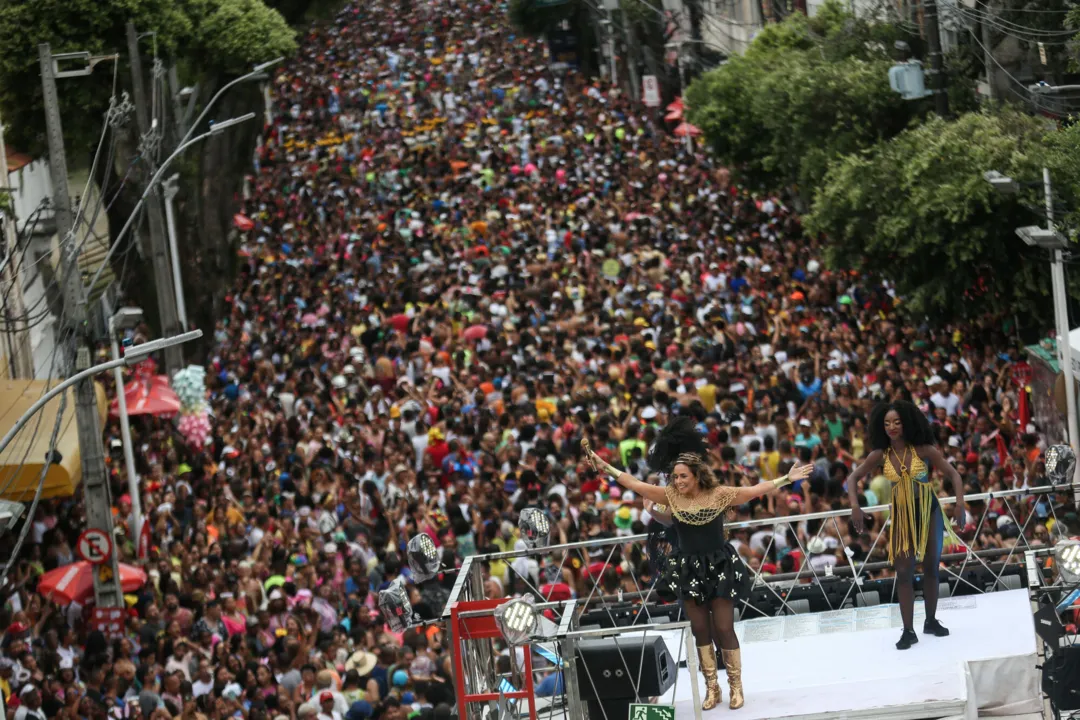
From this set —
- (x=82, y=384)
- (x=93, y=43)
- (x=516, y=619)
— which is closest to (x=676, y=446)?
(x=516, y=619)

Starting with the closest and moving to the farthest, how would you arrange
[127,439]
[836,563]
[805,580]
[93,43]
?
[805,580], [836,563], [127,439], [93,43]

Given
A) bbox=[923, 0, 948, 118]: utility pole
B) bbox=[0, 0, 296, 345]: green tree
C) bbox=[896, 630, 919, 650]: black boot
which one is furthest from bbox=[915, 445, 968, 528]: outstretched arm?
bbox=[0, 0, 296, 345]: green tree

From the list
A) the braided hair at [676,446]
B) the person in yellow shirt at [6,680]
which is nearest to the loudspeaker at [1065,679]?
the braided hair at [676,446]

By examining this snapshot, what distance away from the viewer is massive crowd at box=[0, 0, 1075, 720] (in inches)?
551

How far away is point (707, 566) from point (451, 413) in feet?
32.5

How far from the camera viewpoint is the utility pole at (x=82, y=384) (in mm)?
16922

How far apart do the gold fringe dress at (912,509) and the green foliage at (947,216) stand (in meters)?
9.65

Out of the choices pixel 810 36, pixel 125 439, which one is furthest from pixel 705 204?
pixel 125 439

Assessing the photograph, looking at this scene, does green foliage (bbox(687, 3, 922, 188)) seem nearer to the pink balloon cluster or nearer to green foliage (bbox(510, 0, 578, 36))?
the pink balloon cluster

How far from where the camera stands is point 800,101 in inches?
1053

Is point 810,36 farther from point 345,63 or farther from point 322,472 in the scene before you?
point 345,63

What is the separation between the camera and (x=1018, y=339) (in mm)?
21312

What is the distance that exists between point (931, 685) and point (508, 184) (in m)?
25.1

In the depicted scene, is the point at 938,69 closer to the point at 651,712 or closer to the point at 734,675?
the point at 734,675
